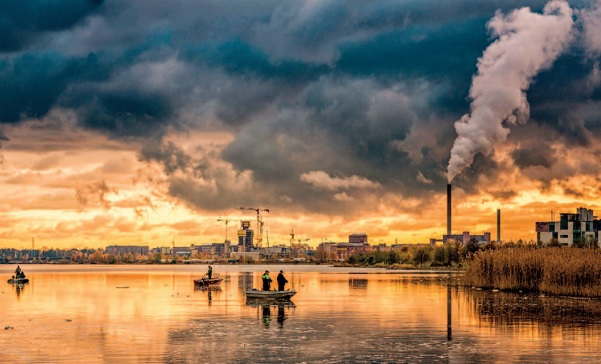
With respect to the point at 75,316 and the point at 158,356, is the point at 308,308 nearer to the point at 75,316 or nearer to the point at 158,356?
the point at 75,316

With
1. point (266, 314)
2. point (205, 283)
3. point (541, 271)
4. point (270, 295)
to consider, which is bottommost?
point (205, 283)

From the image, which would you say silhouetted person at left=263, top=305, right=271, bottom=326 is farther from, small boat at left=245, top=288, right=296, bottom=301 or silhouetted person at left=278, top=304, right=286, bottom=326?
small boat at left=245, top=288, right=296, bottom=301

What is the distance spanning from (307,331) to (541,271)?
36.1 metres

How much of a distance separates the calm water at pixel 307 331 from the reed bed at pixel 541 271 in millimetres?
2482

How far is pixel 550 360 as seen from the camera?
1372 inches

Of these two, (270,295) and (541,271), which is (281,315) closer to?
(270,295)

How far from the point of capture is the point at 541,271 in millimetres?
75312

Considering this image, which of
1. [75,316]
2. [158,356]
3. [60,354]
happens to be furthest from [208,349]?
[75,316]

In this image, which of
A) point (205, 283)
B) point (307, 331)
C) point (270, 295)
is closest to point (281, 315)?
point (307, 331)

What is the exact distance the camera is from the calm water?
119 ft

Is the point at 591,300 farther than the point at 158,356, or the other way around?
the point at 591,300

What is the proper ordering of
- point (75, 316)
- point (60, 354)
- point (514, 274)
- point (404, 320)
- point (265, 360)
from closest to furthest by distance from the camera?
point (265, 360)
point (60, 354)
point (404, 320)
point (75, 316)
point (514, 274)

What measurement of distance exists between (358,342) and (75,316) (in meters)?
25.4

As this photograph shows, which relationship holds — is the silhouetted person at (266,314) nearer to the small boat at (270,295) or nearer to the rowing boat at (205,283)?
the small boat at (270,295)
